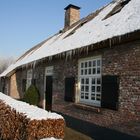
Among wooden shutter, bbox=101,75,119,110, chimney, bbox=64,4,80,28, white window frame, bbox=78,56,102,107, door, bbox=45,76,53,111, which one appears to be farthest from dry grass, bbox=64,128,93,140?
chimney, bbox=64,4,80,28

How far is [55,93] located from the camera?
13266 mm

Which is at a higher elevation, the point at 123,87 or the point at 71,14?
the point at 71,14

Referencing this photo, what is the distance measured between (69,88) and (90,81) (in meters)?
1.56

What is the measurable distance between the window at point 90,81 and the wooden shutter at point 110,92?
82cm

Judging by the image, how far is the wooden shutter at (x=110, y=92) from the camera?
8195mm

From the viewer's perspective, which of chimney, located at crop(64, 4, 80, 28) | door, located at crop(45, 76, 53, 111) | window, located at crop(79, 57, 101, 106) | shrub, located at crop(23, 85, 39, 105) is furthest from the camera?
chimney, located at crop(64, 4, 80, 28)

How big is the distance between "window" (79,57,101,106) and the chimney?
988cm

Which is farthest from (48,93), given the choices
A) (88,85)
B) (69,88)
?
(88,85)

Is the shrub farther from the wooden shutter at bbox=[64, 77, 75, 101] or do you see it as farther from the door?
the wooden shutter at bbox=[64, 77, 75, 101]

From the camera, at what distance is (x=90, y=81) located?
10.1 meters

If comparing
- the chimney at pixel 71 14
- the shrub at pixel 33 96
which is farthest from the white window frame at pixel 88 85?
the chimney at pixel 71 14

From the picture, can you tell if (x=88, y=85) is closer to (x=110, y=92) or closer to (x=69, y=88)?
(x=69, y=88)

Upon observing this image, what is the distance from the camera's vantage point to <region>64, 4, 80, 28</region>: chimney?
65.7ft

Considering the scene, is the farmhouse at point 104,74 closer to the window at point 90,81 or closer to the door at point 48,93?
the window at point 90,81
